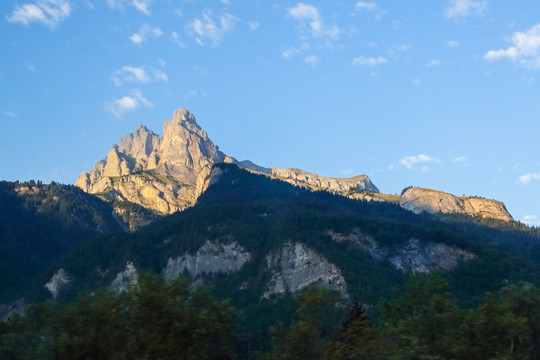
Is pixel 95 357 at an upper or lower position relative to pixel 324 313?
lower

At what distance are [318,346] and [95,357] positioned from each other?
13.0 metres

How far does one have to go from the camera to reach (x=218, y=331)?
30.5m

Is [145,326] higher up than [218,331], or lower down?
higher up

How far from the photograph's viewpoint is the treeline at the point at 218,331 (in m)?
29.0

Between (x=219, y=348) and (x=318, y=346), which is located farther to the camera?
(x=318, y=346)

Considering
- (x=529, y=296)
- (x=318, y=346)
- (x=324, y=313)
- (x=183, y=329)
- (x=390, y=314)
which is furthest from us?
A: (x=390, y=314)

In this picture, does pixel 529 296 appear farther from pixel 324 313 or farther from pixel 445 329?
pixel 324 313

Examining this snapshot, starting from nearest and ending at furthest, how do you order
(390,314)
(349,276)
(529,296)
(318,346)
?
(318,346)
(529,296)
(390,314)
(349,276)

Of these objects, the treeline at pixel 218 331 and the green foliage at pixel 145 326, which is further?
the treeline at pixel 218 331

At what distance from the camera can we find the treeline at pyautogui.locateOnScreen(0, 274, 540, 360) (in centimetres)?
2897

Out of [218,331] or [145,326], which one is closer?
[145,326]

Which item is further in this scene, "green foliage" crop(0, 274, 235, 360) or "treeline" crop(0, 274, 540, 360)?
"treeline" crop(0, 274, 540, 360)

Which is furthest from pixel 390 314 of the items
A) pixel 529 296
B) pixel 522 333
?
pixel 522 333

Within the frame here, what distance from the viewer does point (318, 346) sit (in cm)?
3341
